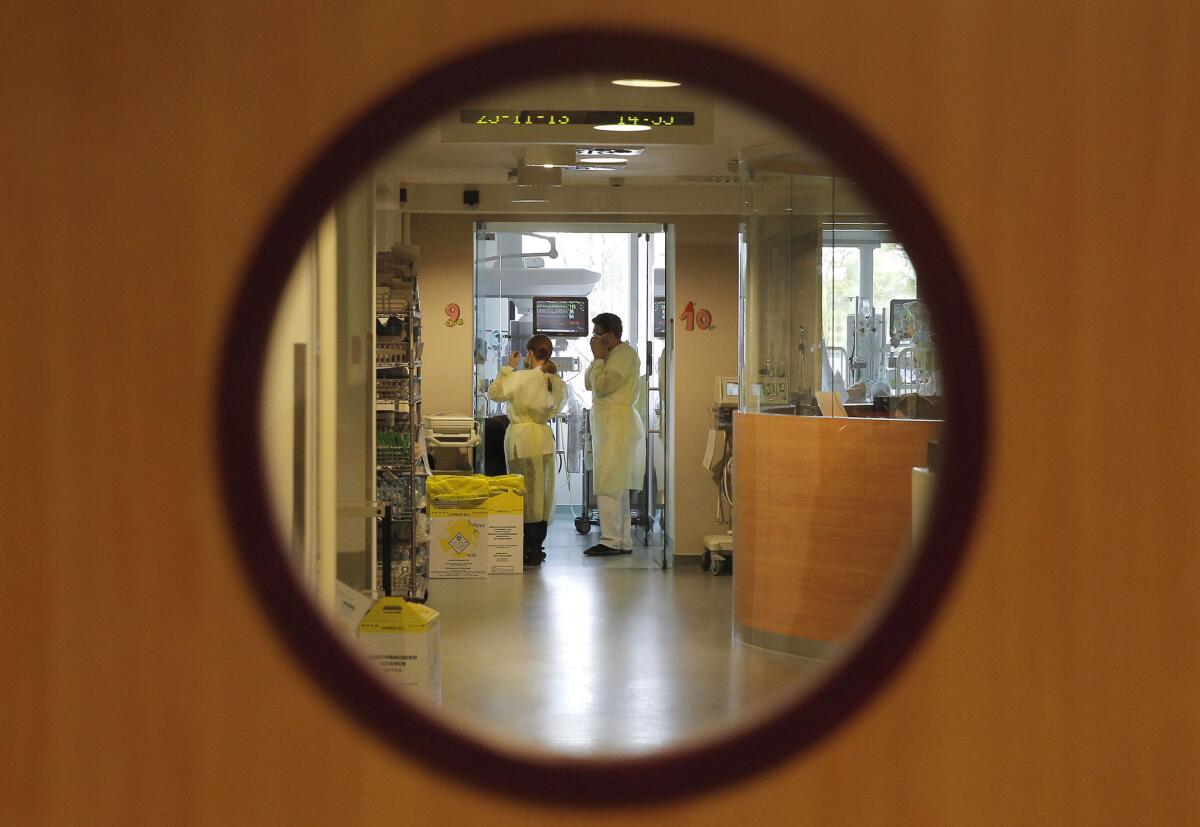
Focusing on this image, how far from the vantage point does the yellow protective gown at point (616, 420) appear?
271 inches

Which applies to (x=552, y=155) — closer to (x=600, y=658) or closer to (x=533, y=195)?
(x=533, y=195)

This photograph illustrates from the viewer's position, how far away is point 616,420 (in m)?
6.95

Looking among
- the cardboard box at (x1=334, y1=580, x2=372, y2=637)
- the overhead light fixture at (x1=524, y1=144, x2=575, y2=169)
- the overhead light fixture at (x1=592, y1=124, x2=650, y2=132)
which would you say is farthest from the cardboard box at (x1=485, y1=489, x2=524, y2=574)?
the cardboard box at (x1=334, y1=580, x2=372, y2=637)

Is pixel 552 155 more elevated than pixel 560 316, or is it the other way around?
pixel 552 155

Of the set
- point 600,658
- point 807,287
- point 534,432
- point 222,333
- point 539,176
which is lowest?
point 600,658

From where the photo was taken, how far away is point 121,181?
1515mm

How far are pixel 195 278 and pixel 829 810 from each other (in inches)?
42.8

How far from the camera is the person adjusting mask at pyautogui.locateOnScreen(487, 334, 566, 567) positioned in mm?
6785

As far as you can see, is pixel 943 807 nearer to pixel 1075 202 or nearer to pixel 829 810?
pixel 829 810

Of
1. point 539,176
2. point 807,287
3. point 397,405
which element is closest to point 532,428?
point 539,176

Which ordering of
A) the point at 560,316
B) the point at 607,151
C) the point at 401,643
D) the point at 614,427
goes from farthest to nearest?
the point at 560,316, the point at 614,427, the point at 607,151, the point at 401,643

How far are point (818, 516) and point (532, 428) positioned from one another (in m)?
2.81

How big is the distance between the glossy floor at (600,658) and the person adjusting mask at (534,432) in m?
0.31

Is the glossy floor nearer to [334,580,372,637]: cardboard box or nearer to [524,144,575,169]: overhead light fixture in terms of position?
[334,580,372,637]: cardboard box
